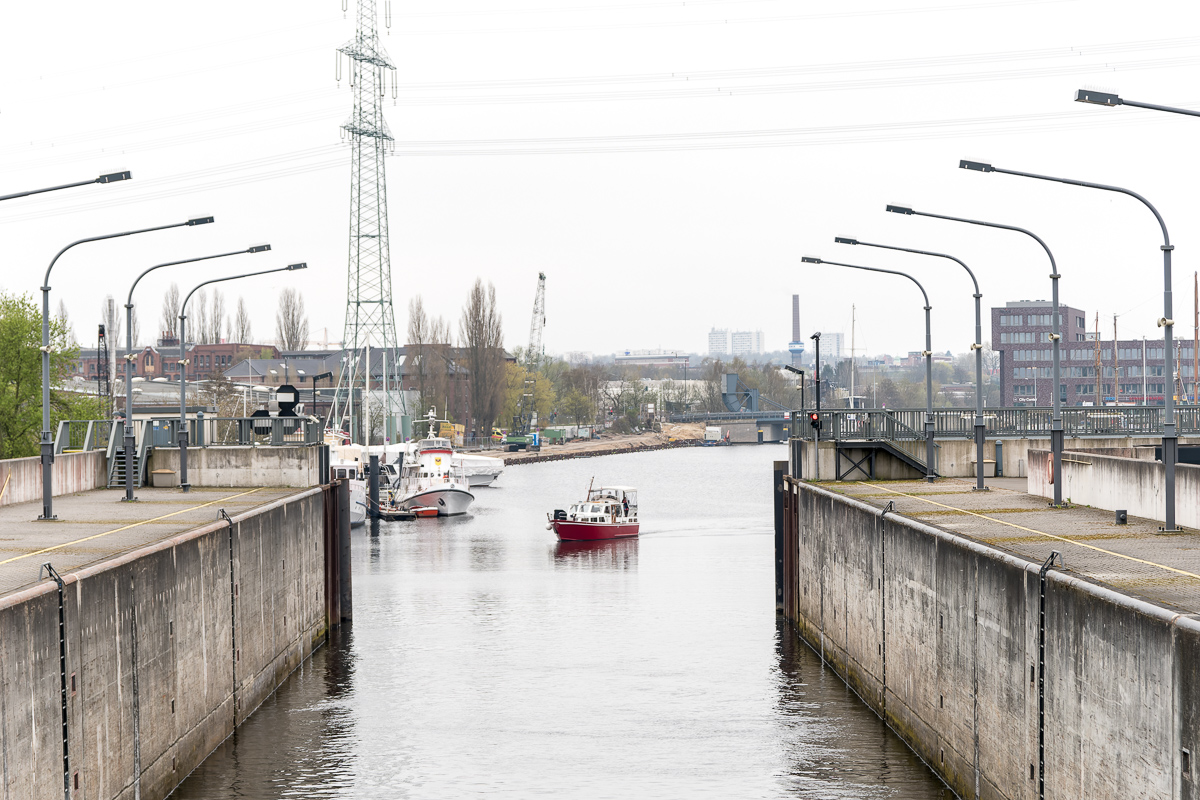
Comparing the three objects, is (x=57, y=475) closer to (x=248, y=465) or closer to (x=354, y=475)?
(x=248, y=465)

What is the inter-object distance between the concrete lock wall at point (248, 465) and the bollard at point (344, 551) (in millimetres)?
1436

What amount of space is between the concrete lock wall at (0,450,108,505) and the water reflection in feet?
81.6

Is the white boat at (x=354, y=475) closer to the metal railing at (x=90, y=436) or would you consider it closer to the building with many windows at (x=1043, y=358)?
the metal railing at (x=90, y=436)

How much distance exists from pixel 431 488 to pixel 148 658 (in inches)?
2659

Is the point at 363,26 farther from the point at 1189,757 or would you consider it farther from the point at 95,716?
the point at 1189,757

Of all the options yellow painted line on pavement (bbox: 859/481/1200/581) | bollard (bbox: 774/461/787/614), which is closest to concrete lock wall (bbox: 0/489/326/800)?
yellow painted line on pavement (bbox: 859/481/1200/581)

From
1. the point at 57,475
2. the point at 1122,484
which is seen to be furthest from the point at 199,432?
the point at 1122,484

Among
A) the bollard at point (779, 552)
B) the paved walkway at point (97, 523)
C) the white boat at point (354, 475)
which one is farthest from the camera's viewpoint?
the white boat at point (354, 475)

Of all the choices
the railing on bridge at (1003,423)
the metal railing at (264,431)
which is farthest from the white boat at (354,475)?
the railing on bridge at (1003,423)

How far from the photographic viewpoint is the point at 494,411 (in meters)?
165

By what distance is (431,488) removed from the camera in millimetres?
90438

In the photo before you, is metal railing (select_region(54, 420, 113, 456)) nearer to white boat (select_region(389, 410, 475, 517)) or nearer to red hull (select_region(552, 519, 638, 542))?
red hull (select_region(552, 519, 638, 542))

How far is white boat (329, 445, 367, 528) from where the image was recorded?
8079cm

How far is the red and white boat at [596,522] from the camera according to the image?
236 ft
